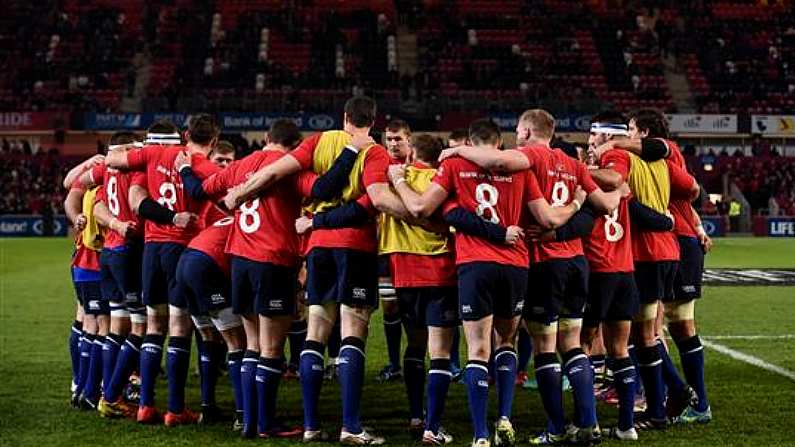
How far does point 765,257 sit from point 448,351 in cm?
2113

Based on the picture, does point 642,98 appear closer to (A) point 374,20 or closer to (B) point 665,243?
(A) point 374,20

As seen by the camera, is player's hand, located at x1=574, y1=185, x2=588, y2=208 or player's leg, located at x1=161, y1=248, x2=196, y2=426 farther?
player's leg, located at x1=161, y1=248, x2=196, y2=426

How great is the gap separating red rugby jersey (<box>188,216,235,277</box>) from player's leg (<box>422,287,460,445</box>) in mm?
1537

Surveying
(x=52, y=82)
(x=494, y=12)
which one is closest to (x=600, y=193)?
(x=52, y=82)

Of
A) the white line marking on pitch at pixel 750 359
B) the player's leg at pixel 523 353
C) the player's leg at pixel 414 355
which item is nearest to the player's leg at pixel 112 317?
the player's leg at pixel 414 355

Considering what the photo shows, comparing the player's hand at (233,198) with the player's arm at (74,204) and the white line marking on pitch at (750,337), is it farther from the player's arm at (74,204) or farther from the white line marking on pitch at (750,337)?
the white line marking on pitch at (750,337)

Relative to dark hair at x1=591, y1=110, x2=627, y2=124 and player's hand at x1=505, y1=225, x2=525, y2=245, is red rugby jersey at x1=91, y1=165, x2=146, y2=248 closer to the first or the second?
player's hand at x1=505, y1=225, x2=525, y2=245

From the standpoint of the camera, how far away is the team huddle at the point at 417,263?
6586mm

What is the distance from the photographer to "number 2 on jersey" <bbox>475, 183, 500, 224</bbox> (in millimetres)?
6531

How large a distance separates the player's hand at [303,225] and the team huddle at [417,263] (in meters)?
0.01

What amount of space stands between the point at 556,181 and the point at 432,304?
1.13 meters

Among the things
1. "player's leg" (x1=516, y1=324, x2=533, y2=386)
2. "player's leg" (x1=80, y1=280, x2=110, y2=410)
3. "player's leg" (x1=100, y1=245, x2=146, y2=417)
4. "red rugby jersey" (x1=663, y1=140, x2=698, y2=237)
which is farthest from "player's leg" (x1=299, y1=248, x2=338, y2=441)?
"player's leg" (x1=516, y1=324, x2=533, y2=386)

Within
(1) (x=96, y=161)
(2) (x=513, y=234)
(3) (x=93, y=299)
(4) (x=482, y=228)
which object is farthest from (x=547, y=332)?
(1) (x=96, y=161)

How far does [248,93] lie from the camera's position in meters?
39.0
